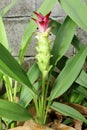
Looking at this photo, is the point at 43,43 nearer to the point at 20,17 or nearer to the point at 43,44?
the point at 43,44

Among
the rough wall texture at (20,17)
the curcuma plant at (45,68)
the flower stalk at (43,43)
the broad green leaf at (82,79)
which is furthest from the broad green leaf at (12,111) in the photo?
the rough wall texture at (20,17)

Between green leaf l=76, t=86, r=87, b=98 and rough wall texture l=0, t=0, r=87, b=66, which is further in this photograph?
rough wall texture l=0, t=0, r=87, b=66

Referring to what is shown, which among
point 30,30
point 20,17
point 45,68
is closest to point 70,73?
point 45,68

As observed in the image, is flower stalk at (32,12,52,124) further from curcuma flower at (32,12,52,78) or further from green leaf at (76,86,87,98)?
green leaf at (76,86,87,98)

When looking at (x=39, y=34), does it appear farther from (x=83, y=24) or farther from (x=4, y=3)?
(x=4, y=3)

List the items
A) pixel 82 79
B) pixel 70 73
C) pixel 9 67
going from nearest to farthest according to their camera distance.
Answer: pixel 9 67 < pixel 70 73 < pixel 82 79

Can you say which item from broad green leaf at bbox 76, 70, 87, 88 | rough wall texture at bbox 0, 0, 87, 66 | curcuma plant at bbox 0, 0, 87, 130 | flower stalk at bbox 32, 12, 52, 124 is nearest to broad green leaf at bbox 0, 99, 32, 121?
curcuma plant at bbox 0, 0, 87, 130
